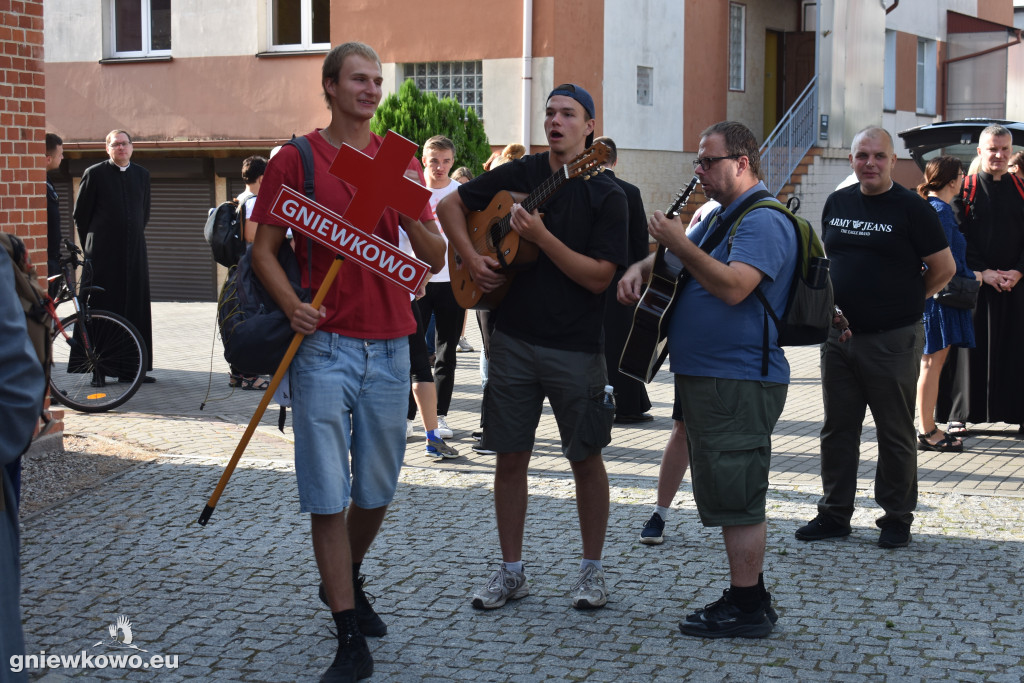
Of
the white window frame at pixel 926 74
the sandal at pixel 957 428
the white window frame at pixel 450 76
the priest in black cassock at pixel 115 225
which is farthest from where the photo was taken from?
the white window frame at pixel 926 74

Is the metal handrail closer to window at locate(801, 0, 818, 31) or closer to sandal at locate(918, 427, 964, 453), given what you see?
window at locate(801, 0, 818, 31)

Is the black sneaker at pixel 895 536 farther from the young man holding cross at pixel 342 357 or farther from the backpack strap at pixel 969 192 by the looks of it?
the backpack strap at pixel 969 192

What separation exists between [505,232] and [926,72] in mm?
27381

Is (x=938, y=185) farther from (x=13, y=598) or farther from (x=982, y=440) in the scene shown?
(x=13, y=598)

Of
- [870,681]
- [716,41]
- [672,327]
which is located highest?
[716,41]

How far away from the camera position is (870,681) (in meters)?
4.16

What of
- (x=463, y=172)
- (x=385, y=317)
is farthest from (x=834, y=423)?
(x=463, y=172)

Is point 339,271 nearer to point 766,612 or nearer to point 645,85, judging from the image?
point 766,612

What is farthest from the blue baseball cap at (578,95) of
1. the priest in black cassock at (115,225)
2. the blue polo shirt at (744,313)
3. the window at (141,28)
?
the window at (141,28)

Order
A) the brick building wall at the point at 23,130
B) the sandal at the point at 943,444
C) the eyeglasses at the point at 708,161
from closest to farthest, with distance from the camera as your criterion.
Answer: the eyeglasses at the point at 708,161 → the brick building wall at the point at 23,130 → the sandal at the point at 943,444

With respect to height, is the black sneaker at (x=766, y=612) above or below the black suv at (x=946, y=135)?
below

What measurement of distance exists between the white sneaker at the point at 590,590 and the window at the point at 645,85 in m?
17.8

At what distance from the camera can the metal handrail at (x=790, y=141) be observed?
75.9 feet

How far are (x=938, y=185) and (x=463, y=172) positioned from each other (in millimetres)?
3945
